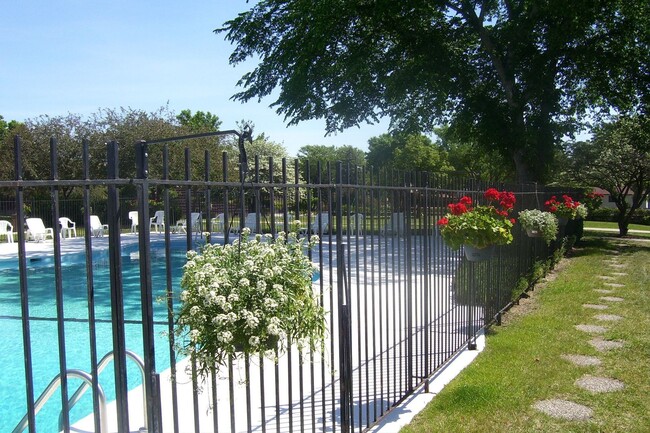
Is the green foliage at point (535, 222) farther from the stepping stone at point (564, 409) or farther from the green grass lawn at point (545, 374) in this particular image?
the stepping stone at point (564, 409)

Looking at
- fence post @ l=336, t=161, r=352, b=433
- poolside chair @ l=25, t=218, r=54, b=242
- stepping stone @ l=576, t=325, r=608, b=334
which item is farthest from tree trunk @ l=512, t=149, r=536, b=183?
poolside chair @ l=25, t=218, r=54, b=242

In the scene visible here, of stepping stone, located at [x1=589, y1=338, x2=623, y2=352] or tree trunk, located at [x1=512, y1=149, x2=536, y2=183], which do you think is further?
tree trunk, located at [x1=512, y1=149, x2=536, y2=183]

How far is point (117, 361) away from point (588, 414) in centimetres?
395

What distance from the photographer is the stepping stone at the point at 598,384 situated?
5.16 metres

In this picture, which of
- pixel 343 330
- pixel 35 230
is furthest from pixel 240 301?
pixel 35 230

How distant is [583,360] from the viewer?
19.9 ft

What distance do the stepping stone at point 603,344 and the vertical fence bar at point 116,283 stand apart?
19.1 feet

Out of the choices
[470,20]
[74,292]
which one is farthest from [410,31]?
[74,292]

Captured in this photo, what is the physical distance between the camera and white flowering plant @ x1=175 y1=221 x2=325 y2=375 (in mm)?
2393

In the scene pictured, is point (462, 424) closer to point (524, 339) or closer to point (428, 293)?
point (428, 293)

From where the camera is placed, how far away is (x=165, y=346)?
8672mm

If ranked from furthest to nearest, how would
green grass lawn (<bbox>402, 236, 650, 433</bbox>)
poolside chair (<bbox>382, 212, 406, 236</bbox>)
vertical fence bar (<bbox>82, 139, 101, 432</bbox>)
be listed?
poolside chair (<bbox>382, 212, 406, 236</bbox>) < green grass lawn (<bbox>402, 236, 650, 433</bbox>) < vertical fence bar (<bbox>82, 139, 101, 432</bbox>)

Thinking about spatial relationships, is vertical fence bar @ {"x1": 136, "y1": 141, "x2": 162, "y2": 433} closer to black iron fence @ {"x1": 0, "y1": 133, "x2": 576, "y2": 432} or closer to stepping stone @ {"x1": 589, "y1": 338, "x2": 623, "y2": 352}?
black iron fence @ {"x1": 0, "y1": 133, "x2": 576, "y2": 432}

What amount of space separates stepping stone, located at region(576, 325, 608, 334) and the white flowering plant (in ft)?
19.1
